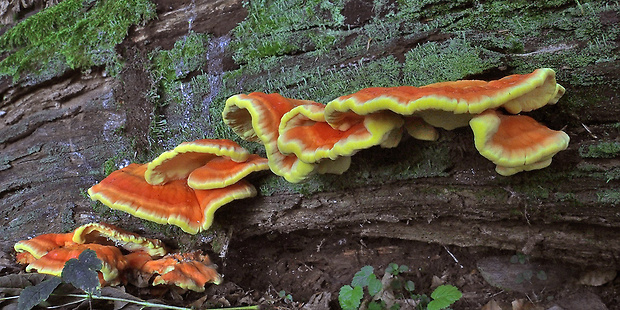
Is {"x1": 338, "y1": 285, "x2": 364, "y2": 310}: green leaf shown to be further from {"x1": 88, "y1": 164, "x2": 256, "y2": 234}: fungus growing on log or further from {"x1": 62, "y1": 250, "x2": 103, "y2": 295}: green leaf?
{"x1": 62, "y1": 250, "x2": 103, "y2": 295}: green leaf

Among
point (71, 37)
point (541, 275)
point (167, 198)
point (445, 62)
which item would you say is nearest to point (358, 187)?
point (445, 62)

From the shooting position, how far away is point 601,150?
2334 mm

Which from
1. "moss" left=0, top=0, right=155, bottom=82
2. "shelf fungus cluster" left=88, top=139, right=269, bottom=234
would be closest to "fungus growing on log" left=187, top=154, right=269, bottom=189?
"shelf fungus cluster" left=88, top=139, right=269, bottom=234

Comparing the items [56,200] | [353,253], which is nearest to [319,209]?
[353,253]

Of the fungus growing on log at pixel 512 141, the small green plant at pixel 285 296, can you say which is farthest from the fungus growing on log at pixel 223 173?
the fungus growing on log at pixel 512 141

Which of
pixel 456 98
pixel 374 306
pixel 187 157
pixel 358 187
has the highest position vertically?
pixel 456 98

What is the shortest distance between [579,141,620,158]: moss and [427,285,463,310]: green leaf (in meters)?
1.18

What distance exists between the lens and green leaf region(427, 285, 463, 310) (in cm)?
261

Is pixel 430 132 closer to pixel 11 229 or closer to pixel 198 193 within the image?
pixel 198 193

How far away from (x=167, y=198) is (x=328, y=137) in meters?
1.36

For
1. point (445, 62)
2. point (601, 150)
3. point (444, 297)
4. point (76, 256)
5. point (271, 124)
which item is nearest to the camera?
point (601, 150)

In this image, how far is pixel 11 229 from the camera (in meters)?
4.04

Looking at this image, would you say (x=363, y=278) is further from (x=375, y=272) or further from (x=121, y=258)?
(x=121, y=258)

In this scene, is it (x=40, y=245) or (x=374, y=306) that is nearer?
(x=374, y=306)
